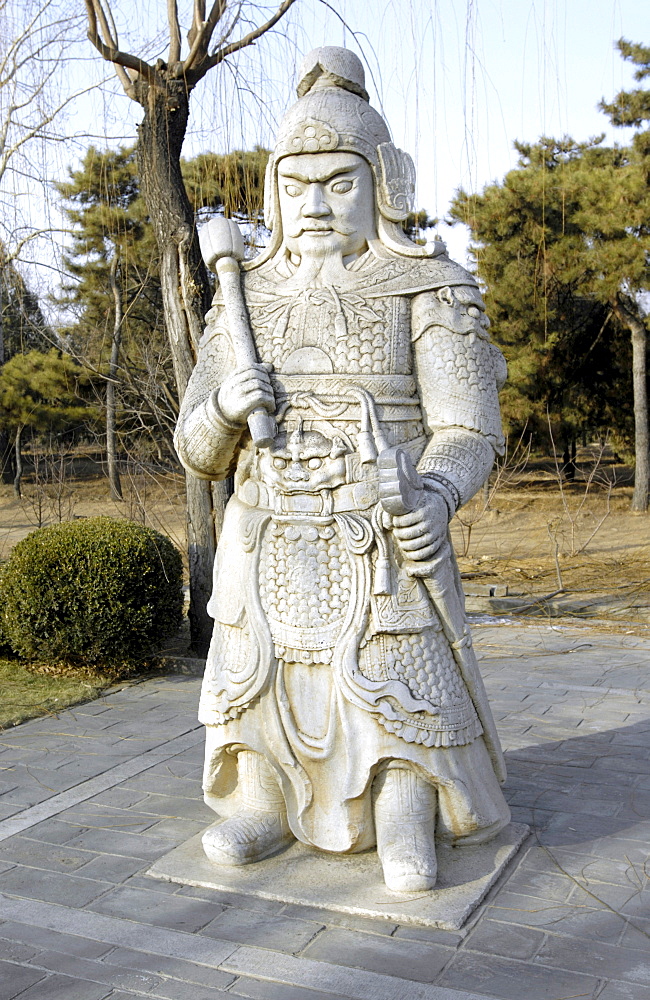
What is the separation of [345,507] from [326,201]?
0.92 m

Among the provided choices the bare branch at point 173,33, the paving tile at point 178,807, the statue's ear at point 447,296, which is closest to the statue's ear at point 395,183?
the statue's ear at point 447,296

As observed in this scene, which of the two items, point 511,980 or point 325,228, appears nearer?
point 511,980

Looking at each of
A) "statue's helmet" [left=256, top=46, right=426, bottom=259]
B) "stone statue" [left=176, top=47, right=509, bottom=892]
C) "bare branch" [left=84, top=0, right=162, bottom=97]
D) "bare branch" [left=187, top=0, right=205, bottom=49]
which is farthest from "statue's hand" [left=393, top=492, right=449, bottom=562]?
"bare branch" [left=187, top=0, right=205, bottom=49]

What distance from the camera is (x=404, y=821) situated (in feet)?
9.12

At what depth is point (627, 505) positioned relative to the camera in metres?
15.8

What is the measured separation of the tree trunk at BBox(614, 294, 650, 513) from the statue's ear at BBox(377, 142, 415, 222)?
12128 millimetres

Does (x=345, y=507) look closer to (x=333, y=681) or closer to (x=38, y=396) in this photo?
(x=333, y=681)

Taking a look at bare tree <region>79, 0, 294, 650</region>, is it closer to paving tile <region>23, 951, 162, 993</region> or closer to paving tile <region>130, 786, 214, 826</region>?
paving tile <region>130, 786, 214, 826</region>

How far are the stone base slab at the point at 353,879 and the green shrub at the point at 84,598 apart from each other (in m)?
2.57

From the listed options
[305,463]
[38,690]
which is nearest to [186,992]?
[305,463]

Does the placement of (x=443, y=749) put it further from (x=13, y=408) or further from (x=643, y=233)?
(x=13, y=408)

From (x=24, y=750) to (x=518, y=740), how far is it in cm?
224

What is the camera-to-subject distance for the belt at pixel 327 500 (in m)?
2.74

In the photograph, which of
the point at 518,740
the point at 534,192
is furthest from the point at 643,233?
the point at 518,740
